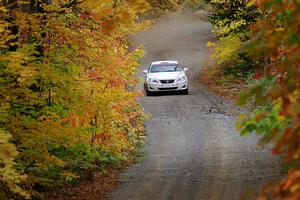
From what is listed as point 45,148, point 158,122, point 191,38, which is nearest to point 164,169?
point 45,148

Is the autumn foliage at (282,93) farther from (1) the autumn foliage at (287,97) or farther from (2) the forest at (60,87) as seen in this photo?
(2) the forest at (60,87)

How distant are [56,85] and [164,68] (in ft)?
53.5

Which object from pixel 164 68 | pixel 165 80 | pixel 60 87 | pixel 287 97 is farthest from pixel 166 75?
pixel 287 97

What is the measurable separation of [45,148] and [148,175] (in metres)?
4.79

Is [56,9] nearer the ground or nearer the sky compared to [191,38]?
nearer the sky

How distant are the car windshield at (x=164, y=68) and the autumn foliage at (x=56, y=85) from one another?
12.6m

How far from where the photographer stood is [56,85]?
10164mm

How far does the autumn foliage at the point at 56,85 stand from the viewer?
339 inches

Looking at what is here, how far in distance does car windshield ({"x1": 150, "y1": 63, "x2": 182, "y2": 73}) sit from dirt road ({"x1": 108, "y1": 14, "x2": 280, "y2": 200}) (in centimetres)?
138

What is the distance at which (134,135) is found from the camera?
17812 mm

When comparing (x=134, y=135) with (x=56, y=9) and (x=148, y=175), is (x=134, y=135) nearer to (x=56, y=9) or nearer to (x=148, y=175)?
(x=148, y=175)

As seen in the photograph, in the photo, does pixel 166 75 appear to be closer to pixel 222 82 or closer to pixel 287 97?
pixel 222 82

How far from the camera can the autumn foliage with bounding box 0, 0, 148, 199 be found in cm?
861

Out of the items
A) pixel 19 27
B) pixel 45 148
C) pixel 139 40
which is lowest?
pixel 139 40
